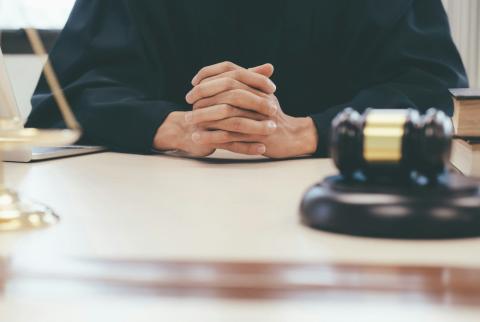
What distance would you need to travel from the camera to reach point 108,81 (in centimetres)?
153

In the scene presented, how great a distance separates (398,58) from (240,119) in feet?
1.52

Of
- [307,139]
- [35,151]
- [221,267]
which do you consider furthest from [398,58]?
[221,267]

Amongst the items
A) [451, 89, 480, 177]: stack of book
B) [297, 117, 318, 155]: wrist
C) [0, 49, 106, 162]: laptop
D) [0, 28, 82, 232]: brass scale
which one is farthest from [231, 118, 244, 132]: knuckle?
[0, 28, 82, 232]: brass scale

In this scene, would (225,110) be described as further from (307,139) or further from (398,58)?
(398,58)

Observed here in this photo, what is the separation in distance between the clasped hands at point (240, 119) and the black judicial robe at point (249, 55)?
83mm

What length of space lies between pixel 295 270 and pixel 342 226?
4.5 inches

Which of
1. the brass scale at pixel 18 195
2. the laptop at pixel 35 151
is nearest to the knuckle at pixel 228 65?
the laptop at pixel 35 151

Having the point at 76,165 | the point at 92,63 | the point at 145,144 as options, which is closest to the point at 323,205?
the point at 76,165

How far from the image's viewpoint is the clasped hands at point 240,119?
4.14 ft

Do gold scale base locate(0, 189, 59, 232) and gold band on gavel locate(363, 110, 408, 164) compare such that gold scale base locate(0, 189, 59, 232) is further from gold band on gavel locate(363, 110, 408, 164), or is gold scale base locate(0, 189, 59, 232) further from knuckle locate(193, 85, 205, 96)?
knuckle locate(193, 85, 205, 96)

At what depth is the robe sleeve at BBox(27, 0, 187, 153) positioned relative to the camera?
140cm

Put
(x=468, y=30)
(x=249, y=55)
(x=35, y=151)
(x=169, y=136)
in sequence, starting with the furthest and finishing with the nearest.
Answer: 1. (x=468, y=30)
2. (x=249, y=55)
3. (x=169, y=136)
4. (x=35, y=151)

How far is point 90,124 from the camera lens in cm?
143

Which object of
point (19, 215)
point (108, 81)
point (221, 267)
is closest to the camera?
point (221, 267)
